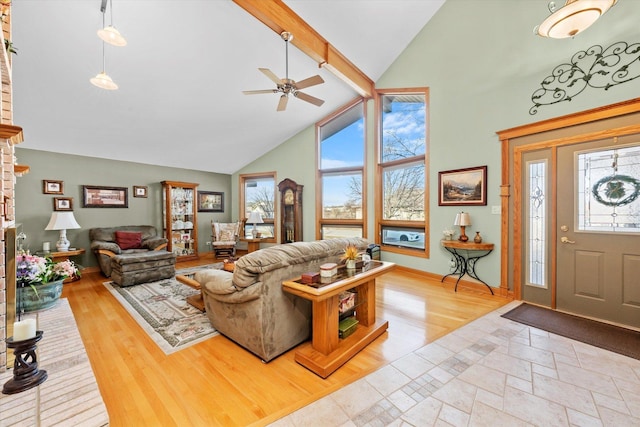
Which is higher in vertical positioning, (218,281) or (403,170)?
(403,170)

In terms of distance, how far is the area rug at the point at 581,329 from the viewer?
226 centimetres

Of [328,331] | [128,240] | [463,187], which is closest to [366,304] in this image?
[328,331]

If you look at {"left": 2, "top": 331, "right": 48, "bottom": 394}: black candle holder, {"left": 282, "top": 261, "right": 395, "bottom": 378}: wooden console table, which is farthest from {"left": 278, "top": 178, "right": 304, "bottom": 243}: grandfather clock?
{"left": 2, "top": 331, "right": 48, "bottom": 394}: black candle holder

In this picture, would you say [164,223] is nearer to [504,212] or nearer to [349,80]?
[349,80]

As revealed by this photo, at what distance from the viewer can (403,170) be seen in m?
5.04

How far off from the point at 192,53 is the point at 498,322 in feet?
16.7

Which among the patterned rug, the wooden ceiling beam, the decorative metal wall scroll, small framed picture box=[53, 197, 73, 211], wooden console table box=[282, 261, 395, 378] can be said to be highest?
the wooden ceiling beam

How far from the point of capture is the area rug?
2.26 metres

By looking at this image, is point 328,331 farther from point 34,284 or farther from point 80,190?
point 80,190

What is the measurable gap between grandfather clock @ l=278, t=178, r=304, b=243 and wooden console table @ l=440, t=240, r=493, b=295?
11.4ft

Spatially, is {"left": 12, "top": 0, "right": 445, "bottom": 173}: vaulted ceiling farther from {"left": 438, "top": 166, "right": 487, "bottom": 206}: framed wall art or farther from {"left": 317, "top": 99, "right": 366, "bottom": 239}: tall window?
{"left": 438, "top": 166, "right": 487, "bottom": 206}: framed wall art

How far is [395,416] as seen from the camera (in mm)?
1499

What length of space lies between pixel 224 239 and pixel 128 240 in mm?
2111

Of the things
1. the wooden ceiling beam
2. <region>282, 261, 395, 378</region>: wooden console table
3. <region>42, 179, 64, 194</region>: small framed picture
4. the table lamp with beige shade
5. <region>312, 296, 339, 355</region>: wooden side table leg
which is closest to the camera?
<region>282, 261, 395, 378</region>: wooden console table
